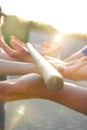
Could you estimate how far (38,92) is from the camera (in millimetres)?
660

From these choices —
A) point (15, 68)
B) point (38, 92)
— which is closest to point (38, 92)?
point (38, 92)

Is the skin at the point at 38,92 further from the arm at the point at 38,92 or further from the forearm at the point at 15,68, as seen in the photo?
the forearm at the point at 15,68

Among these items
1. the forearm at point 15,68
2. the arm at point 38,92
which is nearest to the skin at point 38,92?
the arm at point 38,92

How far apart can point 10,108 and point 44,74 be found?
3.59 meters

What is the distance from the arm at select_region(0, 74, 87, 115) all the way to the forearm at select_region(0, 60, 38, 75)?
0.26 m

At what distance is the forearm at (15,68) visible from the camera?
37.0 inches

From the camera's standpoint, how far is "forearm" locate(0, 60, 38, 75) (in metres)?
0.94

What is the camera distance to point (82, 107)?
0.69 m

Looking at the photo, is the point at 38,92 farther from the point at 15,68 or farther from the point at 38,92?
the point at 15,68

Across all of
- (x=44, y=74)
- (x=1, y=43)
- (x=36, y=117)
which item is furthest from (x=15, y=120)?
(x=44, y=74)

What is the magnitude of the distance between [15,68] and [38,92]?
0.32 meters

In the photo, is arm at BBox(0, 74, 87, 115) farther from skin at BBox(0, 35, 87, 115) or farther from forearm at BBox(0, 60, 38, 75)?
forearm at BBox(0, 60, 38, 75)

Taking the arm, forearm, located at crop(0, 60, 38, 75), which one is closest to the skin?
the arm

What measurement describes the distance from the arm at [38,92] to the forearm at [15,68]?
0.26 m
